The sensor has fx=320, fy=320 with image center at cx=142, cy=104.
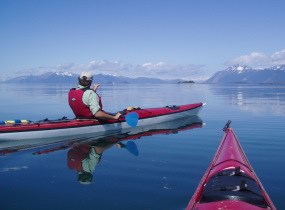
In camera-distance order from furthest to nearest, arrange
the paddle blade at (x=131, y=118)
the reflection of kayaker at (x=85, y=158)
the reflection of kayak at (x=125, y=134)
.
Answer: the paddle blade at (x=131, y=118), the reflection of kayak at (x=125, y=134), the reflection of kayaker at (x=85, y=158)

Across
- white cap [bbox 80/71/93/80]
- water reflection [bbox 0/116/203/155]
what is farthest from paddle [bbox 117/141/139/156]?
white cap [bbox 80/71/93/80]

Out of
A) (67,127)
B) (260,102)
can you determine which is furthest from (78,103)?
(260,102)

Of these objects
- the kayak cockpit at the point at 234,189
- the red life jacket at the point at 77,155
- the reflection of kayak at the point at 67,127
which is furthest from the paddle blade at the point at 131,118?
the kayak cockpit at the point at 234,189

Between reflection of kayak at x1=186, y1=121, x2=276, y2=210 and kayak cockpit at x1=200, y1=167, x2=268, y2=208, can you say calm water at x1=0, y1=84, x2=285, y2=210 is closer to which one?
reflection of kayak at x1=186, y1=121, x2=276, y2=210

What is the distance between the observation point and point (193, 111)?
18.4 meters

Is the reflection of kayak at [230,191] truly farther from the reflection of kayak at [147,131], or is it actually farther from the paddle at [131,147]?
the reflection of kayak at [147,131]

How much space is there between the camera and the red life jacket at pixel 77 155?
8.28 metres

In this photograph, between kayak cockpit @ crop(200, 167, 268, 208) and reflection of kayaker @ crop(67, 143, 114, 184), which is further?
reflection of kayaker @ crop(67, 143, 114, 184)

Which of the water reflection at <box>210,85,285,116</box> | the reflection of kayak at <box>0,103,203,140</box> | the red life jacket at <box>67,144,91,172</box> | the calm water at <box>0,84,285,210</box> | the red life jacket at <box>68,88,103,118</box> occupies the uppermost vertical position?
the red life jacket at <box>68,88,103,118</box>

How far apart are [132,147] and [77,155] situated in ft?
6.64

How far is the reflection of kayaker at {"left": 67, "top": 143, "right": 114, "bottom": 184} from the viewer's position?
751 cm

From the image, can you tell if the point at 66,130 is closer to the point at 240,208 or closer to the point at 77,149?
the point at 77,149

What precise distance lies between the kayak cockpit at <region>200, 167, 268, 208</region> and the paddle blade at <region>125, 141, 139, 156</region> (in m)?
5.13

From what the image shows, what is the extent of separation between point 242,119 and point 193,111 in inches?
107
